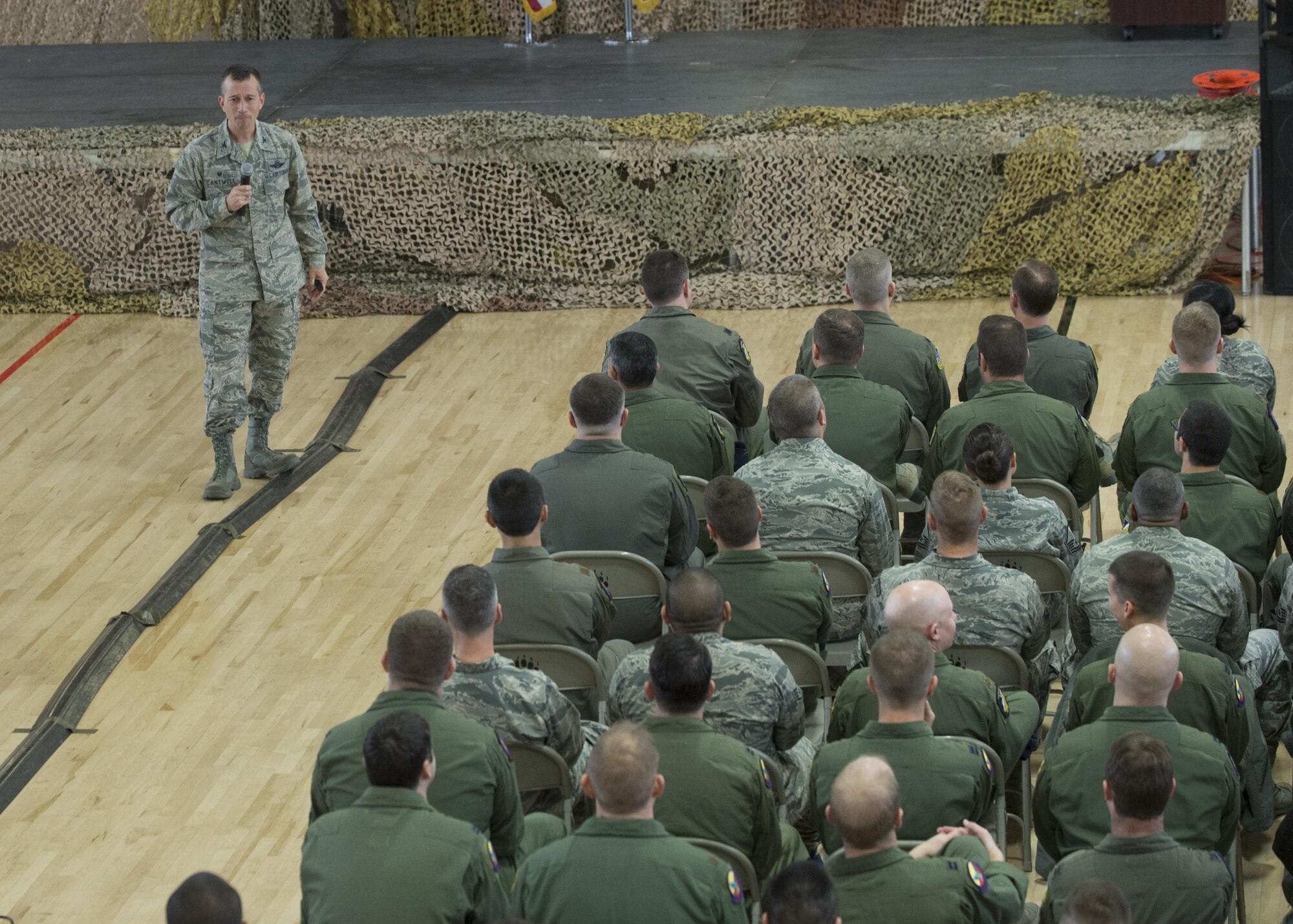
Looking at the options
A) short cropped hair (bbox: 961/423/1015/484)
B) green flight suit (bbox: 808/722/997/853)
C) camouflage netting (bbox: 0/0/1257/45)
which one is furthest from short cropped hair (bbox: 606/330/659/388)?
camouflage netting (bbox: 0/0/1257/45)

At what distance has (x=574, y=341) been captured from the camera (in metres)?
9.87

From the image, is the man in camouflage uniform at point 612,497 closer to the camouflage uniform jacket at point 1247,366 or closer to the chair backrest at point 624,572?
the chair backrest at point 624,572

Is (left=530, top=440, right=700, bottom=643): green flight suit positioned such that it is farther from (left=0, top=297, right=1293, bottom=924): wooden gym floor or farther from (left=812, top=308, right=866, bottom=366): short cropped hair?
(left=0, top=297, right=1293, bottom=924): wooden gym floor

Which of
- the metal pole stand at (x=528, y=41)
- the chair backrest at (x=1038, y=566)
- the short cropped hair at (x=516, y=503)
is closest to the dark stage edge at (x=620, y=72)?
the metal pole stand at (x=528, y=41)

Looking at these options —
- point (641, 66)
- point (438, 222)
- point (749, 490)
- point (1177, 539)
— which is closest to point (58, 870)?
point (749, 490)

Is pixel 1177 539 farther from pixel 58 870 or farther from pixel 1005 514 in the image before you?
pixel 58 870

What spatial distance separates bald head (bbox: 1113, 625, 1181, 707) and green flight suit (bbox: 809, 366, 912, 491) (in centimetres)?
207

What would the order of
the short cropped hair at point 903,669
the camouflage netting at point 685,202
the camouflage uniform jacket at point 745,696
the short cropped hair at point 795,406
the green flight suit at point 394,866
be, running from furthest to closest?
the camouflage netting at point 685,202
the short cropped hair at point 795,406
the camouflage uniform jacket at point 745,696
the short cropped hair at point 903,669
the green flight suit at point 394,866

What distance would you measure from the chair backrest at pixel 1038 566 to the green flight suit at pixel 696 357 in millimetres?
1948

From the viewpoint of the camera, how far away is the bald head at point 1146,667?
4.09 m

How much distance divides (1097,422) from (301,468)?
3.68m

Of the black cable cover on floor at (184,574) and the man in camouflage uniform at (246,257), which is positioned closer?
the black cable cover on floor at (184,574)

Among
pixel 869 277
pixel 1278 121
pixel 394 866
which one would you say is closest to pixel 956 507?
pixel 394 866

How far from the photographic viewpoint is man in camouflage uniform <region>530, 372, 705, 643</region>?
5508 mm
